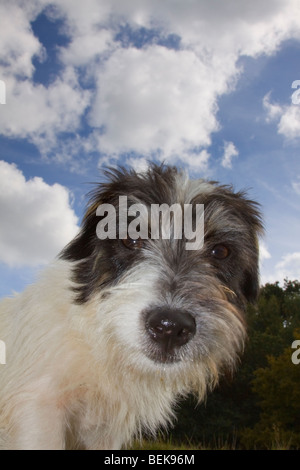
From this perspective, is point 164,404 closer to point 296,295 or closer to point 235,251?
point 235,251

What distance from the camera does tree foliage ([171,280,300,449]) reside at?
31953mm

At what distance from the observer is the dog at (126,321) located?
11.8ft

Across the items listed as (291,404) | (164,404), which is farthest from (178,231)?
(291,404)

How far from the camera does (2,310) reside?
530 centimetres

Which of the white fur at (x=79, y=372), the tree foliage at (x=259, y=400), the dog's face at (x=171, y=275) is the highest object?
the dog's face at (x=171, y=275)

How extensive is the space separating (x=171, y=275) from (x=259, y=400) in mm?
36274

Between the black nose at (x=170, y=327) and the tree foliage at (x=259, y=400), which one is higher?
the black nose at (x=170, y=327)

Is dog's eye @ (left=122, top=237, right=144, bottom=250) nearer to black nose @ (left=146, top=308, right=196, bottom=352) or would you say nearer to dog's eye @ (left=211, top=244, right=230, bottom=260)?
dog's eye @ (left=211, top=244, right=230, bottom=260)

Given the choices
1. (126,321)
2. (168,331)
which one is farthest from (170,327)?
(126,321)

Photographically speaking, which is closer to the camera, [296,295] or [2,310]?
[2,310]

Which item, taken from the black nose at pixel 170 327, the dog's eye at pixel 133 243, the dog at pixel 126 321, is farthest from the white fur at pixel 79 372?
the dog's eye at pixel 133 243

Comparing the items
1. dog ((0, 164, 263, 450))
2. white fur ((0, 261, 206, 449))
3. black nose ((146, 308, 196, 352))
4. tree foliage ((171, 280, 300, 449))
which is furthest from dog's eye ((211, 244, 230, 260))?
tree foliage ((171, 280, 300, 449))

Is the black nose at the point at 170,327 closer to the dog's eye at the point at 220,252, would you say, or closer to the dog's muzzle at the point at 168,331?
the dog's muzzle at the point at 168,331
